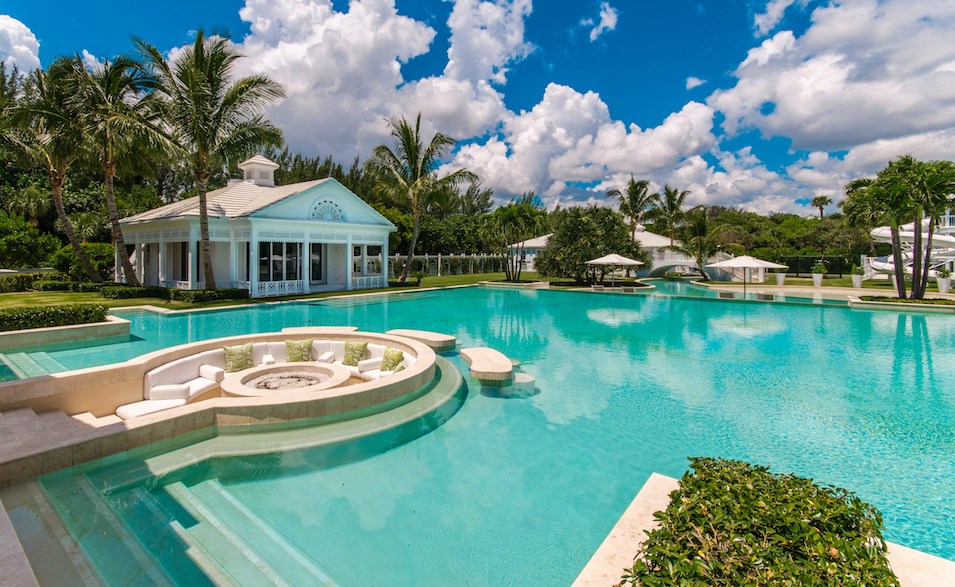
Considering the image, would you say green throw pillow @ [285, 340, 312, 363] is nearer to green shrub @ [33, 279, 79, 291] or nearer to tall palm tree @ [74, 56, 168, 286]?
tall palm tree @ [74, 56, 168, 286]

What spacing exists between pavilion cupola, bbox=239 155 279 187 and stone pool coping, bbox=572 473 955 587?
3029cm

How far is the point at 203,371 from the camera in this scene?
8.95 m

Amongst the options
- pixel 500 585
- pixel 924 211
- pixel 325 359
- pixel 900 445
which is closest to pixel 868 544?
pixel 500 585

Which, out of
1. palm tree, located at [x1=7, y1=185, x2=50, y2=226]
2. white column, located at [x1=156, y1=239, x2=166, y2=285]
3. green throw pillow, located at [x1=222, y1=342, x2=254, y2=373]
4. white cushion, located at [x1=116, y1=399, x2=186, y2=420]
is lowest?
white cushion, located at [x1=116, y1=399, x2=186, y2=420]

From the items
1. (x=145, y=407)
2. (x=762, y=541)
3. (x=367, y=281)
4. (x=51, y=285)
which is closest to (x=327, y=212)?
(x=367, y=281)

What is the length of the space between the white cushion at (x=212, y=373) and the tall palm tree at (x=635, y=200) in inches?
1518

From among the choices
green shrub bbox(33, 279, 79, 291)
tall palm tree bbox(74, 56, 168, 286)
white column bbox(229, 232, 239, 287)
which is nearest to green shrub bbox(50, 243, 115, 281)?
green shrub bbox(33, 279, 79, 291)

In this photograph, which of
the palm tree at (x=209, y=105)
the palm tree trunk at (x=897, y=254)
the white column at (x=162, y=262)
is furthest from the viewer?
the white column at (x=162, y=262)

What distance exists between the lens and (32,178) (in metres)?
34.9

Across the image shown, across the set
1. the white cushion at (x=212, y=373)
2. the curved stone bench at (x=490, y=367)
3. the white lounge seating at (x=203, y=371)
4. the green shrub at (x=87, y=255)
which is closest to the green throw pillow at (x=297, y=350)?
the white lounge seating at (x=203, y=371)

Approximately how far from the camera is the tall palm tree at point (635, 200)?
42188 mm

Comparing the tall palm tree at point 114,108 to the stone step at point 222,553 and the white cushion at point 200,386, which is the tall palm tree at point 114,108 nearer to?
the white cushion at point 200,386

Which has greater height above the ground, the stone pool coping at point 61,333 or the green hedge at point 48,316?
the green hedge at point 48,316

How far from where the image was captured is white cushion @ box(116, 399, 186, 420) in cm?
731
